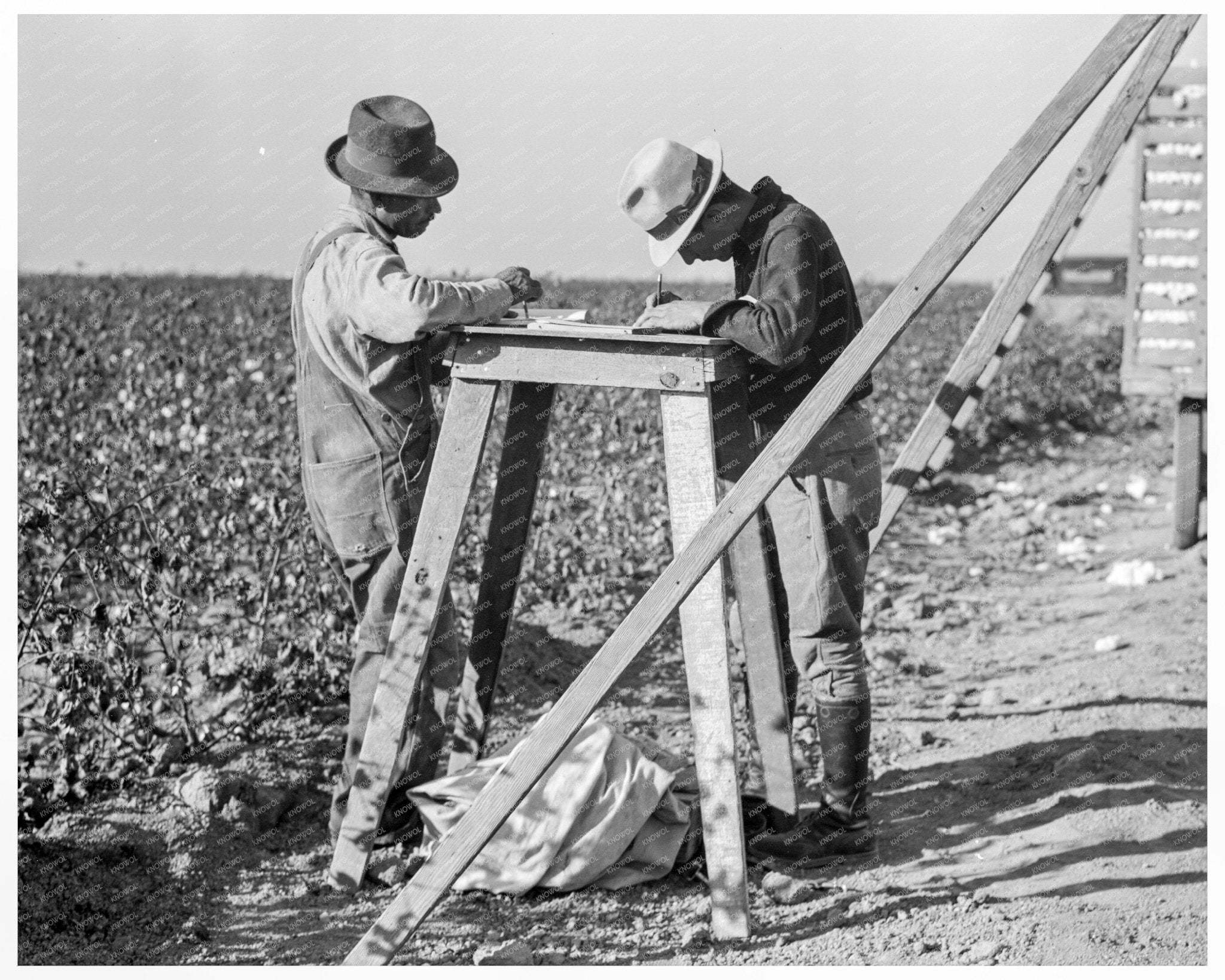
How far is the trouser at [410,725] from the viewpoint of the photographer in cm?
386

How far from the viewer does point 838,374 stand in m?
3.03

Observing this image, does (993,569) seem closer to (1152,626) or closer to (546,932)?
(1152,626)

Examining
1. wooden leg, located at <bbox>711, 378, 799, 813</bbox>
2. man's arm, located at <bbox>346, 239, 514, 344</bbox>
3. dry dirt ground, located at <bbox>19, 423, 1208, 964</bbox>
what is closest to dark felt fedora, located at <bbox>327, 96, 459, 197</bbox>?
man's arm, located at <bbox>346, 239, 514, 344</bbox>

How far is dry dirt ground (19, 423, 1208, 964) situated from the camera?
354 cm

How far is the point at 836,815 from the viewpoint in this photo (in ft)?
13.0

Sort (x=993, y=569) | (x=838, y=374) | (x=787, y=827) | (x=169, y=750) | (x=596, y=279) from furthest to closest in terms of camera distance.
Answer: (x=596, y=279)
(x=993, y=569)
(x=169, y=750)
(x=787, y=827)
(x=838, y=374)

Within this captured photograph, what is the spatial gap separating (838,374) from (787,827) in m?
1.66

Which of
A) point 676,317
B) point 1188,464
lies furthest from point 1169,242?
point 676,317

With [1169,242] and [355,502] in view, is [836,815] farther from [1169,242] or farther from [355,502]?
[1169,242]

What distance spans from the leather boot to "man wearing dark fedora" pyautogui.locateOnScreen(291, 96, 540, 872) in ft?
3.82

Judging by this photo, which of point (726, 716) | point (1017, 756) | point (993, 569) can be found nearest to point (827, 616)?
point (726, 716)

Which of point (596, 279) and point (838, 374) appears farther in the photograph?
point (596, 279)

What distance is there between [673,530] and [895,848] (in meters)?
1.54

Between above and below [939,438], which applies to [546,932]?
below
